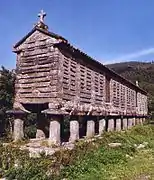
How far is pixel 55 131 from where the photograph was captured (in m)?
13.2

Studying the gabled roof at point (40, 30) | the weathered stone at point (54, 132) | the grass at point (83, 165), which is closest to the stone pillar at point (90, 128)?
the grass at point (83, 165)

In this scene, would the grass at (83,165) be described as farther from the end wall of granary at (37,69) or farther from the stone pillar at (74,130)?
the end wall of granary at (37,69)

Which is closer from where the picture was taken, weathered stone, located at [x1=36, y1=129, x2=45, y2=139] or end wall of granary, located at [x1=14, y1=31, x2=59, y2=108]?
end wall of granary, located at [x1=14, y1=31, x2=59, y2=108]

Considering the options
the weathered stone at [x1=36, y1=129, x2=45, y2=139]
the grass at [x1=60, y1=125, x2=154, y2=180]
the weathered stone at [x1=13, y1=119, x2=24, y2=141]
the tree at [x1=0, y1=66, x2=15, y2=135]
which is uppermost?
the tree at [x1=0, y1=66, x2=15, y2=135]

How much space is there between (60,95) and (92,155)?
3.59 meters

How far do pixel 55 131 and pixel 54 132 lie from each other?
6 cm

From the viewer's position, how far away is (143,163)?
11.6m

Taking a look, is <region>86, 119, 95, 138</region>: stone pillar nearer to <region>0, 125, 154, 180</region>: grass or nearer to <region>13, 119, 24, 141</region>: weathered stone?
<region>0, 125, 154, 180</region>: grass

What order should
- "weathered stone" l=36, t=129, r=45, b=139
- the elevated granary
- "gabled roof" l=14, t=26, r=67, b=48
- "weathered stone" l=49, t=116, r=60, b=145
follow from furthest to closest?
"weathered stone" l=36, t=129, r=45, b=139
"gabled roof" l=14, t=26, r=67, b=48
the elevated granary
"weathered stone" l=49, t=116, r=60, b=145

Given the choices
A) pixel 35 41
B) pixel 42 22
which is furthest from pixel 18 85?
pixel 42 22

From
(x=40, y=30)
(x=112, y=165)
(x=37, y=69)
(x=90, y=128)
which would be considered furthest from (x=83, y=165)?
(x=90, y=128)

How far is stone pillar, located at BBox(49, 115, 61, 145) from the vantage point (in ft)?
42.9

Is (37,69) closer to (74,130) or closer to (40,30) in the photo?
(40,30)

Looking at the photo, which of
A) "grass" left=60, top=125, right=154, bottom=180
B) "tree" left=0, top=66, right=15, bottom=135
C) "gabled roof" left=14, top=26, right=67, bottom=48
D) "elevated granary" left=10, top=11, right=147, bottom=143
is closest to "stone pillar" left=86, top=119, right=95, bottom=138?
"elevated granary" left=10, top=11, right=147, bottom=143
